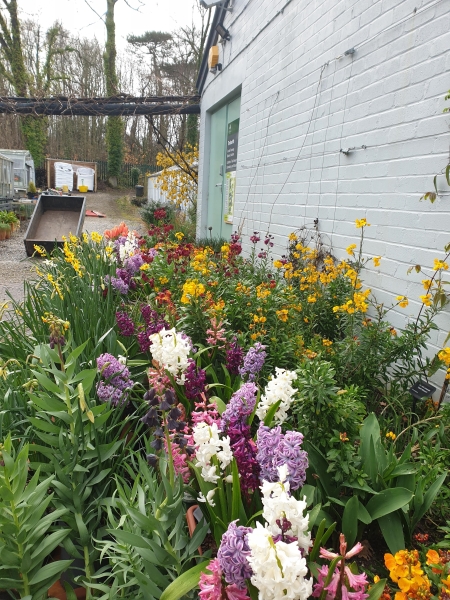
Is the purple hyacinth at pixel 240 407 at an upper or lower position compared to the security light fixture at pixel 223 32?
lower

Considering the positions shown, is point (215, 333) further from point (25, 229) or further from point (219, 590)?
point (25, 229)

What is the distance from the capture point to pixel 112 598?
1.32m

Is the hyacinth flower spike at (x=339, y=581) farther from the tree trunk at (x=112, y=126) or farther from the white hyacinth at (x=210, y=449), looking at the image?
the tree trunk at (x=112, y=126)

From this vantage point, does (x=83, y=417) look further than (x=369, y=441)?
Yes

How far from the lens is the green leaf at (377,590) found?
1049mm

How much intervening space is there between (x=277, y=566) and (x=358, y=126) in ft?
10.6

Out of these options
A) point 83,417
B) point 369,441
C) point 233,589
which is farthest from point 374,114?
point 233,589

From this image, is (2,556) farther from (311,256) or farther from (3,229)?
(3,229)

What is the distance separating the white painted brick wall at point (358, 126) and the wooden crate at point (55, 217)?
591cm

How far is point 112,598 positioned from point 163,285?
263cm

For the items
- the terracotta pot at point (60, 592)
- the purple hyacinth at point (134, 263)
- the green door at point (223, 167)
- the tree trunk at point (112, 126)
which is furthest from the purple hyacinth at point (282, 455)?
the tree trunk at point (112, 126)

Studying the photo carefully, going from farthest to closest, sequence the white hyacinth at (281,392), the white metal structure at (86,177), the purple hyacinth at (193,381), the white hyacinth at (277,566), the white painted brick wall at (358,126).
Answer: the white metal structure at (86,177), the white painted brick wall at (358,126), the purple hyacinth at (193,381), the white hyacinth at (281,392), the white hyacinth at (277,566)

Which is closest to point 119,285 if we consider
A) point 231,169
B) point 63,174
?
point 231,169

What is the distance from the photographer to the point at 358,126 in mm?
3299
